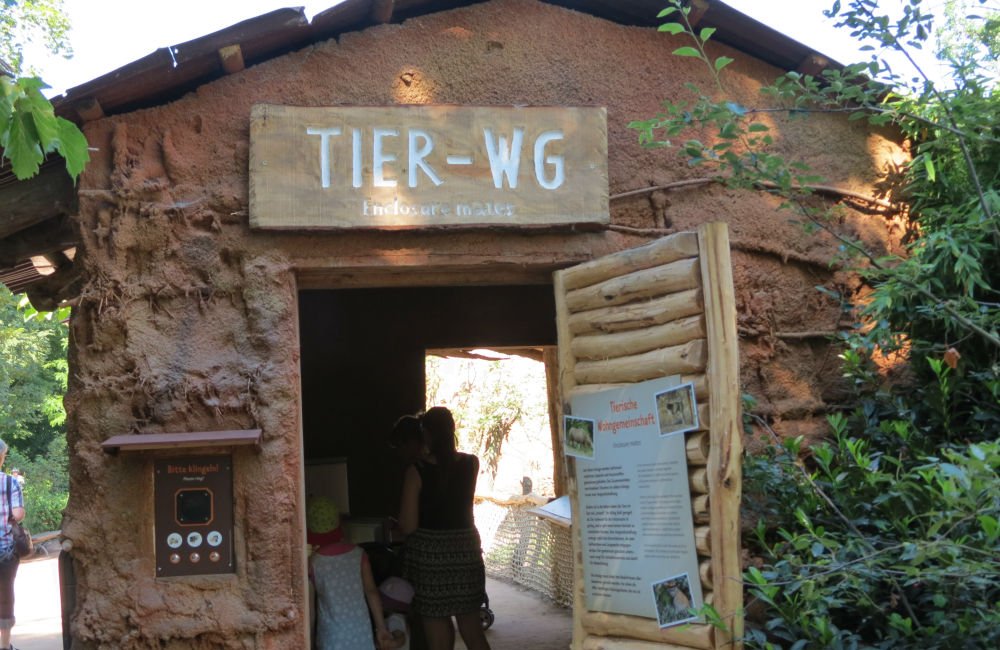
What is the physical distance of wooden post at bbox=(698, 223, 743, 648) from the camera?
170 inches

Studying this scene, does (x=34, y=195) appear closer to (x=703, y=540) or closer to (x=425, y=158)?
(x=425, y=158)

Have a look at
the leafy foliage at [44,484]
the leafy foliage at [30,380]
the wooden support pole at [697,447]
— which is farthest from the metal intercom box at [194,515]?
the leafy foliage at [44,484]

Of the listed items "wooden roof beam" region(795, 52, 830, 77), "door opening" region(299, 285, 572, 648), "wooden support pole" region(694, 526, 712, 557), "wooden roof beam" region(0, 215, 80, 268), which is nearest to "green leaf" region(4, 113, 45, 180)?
"wooden roof beam" region(0, 215, 80, 268)

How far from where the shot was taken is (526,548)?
12.2 meters

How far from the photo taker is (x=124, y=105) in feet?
17.6

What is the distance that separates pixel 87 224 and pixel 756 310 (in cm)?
356

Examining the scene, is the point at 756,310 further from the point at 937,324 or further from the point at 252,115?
the point at 252,115

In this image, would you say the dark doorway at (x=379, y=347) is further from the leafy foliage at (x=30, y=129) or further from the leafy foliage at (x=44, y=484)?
the leafy foliage at (x=44, y=484)

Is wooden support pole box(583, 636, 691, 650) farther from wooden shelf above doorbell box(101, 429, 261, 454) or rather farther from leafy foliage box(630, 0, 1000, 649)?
wooden shelf above doorbell box(101, 429, 261, 454)

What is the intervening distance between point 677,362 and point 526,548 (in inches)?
311

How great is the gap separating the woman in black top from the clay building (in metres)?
1.03

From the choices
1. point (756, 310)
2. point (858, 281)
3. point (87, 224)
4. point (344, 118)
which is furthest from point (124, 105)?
point (858, 281)

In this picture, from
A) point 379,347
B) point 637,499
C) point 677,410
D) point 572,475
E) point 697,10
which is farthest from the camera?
point 379,347

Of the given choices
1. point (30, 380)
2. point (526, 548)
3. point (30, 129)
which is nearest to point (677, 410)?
point (30, 129)
